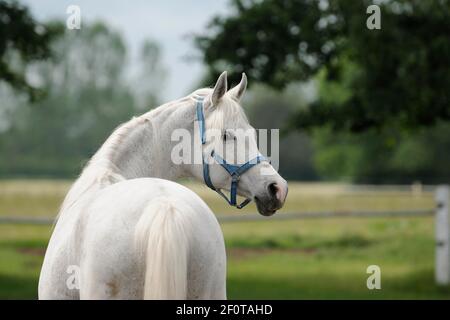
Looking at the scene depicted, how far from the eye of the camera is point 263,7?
1168cm

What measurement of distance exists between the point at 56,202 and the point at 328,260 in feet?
65.2

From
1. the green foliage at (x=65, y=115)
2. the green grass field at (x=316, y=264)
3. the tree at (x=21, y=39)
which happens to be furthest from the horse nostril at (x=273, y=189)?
the green foliage at (x=65, y=115)

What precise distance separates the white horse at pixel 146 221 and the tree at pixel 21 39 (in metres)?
7.19

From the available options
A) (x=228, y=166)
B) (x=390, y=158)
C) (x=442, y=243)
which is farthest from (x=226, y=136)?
(x=390, y=158)

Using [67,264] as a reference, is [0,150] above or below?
above

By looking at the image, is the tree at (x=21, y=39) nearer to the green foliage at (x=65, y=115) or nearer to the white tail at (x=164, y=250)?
the white tail at (x=164, y=250)

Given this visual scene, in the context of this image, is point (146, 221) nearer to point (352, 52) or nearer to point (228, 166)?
point (228, 166)

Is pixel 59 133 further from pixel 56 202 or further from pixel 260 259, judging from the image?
pixel 260 259

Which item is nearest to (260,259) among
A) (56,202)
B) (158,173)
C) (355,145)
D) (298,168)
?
(158,173)

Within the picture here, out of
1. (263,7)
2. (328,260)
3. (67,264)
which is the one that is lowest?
(67,264)

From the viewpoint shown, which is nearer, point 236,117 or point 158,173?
point 236,117

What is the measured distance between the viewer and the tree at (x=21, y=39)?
10.5 metres

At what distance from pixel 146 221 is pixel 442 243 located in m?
8.37

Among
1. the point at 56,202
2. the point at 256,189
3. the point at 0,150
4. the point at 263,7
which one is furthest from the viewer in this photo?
the point at 0,150
